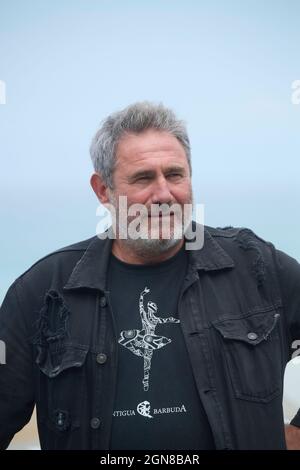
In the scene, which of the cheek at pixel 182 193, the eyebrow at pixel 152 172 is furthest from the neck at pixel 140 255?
the eyebrow at pixel 152 172

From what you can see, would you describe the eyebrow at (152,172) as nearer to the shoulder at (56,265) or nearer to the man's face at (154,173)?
the man's face at (154,173)

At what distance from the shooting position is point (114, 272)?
2.54 metres

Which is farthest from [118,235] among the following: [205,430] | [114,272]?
[205,430]

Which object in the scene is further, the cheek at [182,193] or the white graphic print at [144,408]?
the cheek at [182,193]

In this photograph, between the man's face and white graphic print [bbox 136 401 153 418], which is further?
the man's face

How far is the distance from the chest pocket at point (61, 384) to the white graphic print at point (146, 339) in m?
0.17

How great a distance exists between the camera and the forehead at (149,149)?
2408 millimetres

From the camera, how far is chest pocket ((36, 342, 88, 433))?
2.28 m

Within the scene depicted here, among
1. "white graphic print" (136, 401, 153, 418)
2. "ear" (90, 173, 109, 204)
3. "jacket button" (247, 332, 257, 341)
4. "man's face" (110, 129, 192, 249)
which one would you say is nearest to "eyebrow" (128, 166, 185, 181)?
"man's face" (110, 129, 192, 249)

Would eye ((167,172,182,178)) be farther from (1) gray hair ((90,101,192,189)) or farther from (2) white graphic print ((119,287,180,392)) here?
(2) white graphic print ((119,287,180,392))

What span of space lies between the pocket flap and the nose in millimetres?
515

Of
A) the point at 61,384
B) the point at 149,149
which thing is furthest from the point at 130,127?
the point at 61,384

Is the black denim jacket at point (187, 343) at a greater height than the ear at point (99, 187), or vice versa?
the ear at point (99, 187)
